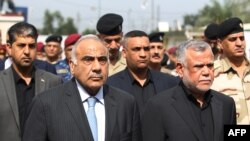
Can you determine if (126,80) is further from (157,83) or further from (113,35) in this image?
(113,35)

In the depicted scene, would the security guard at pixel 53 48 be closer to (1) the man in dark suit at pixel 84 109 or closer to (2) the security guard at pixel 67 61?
(2) the security guard at pixel 67 61

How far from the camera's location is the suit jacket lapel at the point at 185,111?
405 centimetres

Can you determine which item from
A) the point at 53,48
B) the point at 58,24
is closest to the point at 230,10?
the point at 53,48

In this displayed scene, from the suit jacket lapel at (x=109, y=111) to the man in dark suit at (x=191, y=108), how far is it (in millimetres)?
345

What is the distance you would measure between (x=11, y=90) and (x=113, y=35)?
1.68 m

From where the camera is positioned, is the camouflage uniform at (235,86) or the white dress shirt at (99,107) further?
the camouflage uniform at (235,86)

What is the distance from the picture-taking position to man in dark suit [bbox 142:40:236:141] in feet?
13.4

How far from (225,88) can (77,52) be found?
73.4 inches

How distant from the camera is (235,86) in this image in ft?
17.4

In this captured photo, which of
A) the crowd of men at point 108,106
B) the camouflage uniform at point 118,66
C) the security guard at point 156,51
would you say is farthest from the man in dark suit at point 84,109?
the security guard at point 156,51

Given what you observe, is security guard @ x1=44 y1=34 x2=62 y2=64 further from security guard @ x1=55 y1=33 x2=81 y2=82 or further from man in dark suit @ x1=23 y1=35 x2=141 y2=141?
man in dark suit @ x1=23 y1=35 x2=141 y2=141

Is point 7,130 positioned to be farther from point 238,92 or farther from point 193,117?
point 238,92

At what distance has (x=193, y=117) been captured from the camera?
162 inches

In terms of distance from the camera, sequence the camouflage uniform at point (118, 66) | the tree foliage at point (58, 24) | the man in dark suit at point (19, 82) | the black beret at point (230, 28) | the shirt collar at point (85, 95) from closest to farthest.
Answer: the shirt collar at point (85, 95) → the man in dark suit at point (19, 82) → the black beret at point (230, 28) → the camouflage uniform at point (118, 66) → the tree foliage at point (58, 24)
